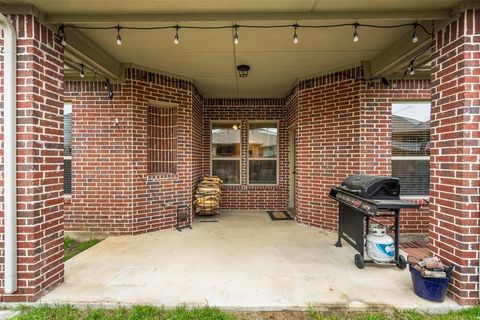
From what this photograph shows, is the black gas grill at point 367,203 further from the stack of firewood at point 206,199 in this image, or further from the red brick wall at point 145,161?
the red brick wall at point 145,161

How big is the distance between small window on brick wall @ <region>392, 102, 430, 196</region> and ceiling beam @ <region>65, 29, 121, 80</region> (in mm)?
5046

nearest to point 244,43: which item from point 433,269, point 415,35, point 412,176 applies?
point 415,35

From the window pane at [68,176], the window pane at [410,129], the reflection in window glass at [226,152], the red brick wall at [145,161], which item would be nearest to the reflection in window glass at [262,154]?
the reflection in window glass at [226,152]

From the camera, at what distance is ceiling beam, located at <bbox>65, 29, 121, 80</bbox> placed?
10.5 ft

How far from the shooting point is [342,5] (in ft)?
8.53

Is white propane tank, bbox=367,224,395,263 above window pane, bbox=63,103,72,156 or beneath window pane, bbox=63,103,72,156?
beneath

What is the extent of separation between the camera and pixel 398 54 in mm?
3535

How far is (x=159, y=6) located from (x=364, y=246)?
3.94 metres

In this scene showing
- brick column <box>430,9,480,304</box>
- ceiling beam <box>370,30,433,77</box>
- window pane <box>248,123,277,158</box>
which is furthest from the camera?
window pane <box>248,123,277,158</box>

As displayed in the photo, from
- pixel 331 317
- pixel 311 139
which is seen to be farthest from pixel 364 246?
pixel 311 139

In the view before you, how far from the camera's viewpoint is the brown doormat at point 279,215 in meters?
5.96

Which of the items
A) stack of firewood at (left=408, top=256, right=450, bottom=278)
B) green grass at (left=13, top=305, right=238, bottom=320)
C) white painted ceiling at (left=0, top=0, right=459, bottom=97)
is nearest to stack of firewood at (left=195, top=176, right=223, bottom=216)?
white painted ceiling at (left=0, top=0, right=459, bottom=97)

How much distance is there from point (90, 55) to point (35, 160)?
1.78 meters

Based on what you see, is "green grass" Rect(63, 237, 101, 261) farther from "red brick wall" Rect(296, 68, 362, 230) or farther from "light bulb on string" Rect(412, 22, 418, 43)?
"light bulb on string" Rect(412, 22, 418, 43)
